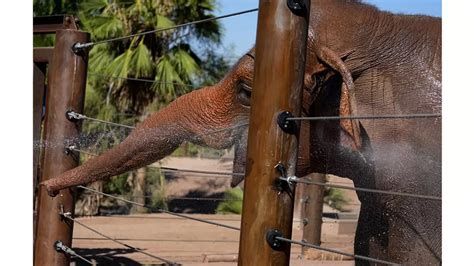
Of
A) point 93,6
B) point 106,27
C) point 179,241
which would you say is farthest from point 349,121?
point 93,6

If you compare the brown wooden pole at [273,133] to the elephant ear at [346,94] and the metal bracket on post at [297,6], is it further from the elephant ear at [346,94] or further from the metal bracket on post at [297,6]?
the elephant ear at [346,94]

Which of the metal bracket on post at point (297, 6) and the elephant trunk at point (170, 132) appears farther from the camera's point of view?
the elephant trunk at point (170, 132)

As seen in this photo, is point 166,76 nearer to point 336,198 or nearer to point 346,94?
point 336,198

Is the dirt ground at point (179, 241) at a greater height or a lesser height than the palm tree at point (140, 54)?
lesser

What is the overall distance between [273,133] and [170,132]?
2.96 ft

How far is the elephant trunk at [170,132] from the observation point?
2896mm

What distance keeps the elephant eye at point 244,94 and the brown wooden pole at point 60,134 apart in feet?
3.82

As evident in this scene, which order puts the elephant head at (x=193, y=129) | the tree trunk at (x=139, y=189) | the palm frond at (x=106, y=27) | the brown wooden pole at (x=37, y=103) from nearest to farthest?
the elephant head at (x=193, y=129) → the brown wooden pole at (x=37, y=103) → the palm frond at (x=106, y=27) → the tree trunk at (x=139, y=189)

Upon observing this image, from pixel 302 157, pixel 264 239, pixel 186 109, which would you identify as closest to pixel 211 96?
pixel 186 109

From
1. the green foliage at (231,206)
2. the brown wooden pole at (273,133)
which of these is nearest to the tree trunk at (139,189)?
the green foliage at (231,206)

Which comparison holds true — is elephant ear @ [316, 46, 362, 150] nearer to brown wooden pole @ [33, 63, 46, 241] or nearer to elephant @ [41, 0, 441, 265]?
elephant @ [41, 0, 441, 265]

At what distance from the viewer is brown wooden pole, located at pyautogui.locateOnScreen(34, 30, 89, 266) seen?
371 centimetres

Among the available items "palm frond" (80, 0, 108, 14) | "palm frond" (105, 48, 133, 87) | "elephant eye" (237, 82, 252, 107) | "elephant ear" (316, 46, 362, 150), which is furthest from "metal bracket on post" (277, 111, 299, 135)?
"palm frond" (80, 0, 108, 14)

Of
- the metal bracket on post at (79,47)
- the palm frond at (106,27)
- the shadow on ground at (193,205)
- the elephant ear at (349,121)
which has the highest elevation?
the palm frond at (106,27)
